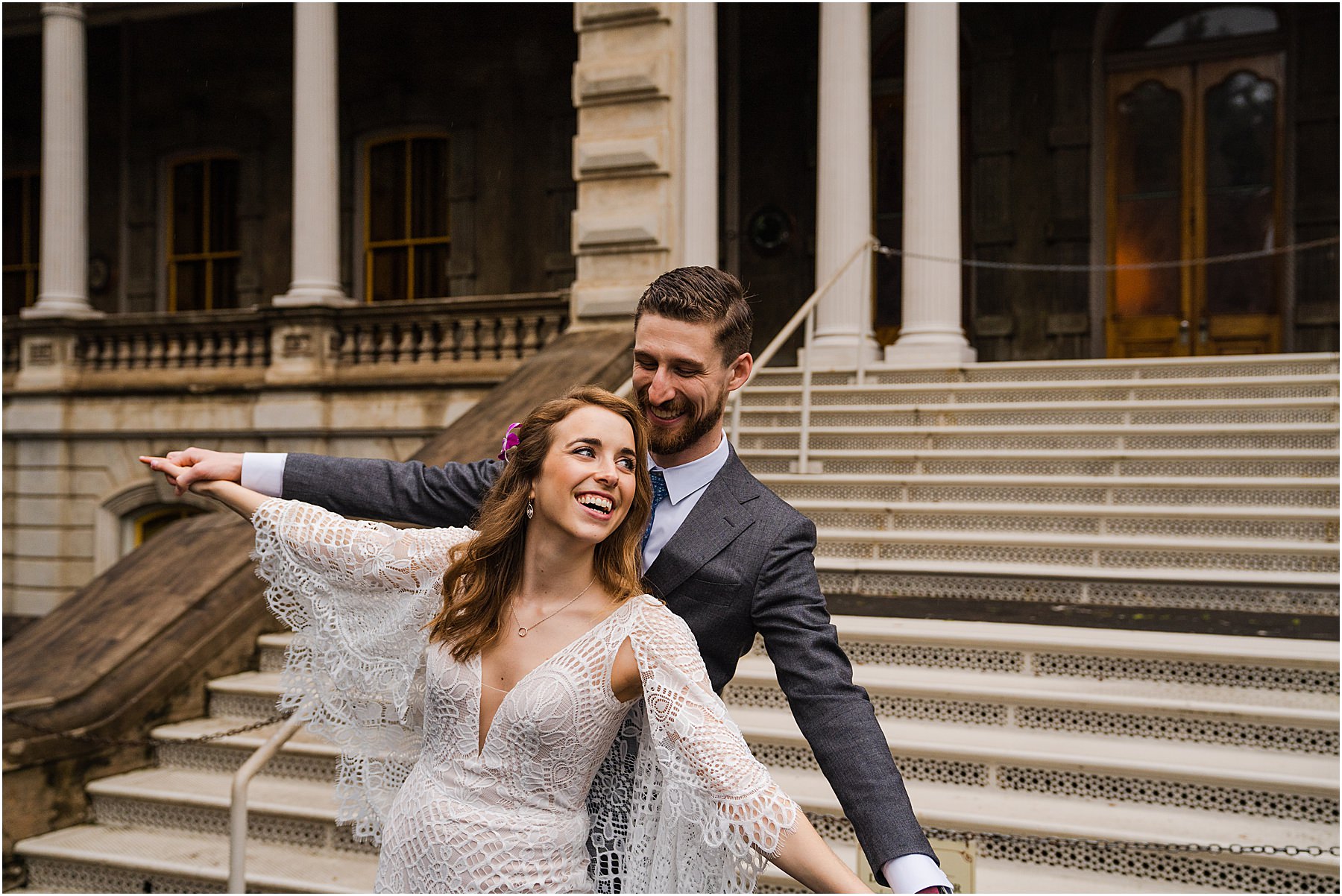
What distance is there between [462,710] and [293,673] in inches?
26.5

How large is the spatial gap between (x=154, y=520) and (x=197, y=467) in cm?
1101

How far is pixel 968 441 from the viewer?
7242 millimetres

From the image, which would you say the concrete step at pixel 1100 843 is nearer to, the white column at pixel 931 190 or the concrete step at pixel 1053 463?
the concrete step at pixel 1053 463

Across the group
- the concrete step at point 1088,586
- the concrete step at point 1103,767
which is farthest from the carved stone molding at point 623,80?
the concrete step at point 1103,767

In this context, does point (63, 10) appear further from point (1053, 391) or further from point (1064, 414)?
point (1064, 414)

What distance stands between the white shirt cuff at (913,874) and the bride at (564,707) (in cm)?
18

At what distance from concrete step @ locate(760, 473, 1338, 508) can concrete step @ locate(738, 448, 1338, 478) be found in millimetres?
167

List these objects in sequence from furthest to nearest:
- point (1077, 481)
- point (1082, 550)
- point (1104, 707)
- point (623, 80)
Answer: point (623, 80) < point (1077, 481) < point (1082, 550) < point (1104, 707)

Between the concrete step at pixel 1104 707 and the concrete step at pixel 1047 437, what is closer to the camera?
the concrete step at pixel 1104 707

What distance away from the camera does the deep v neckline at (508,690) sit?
78.7 inches

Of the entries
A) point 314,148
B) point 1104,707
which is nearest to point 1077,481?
point 1104,707

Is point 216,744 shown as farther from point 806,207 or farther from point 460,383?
point 806,207

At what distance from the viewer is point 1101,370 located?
26.8 feet

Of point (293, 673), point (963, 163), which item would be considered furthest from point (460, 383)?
point (293, 673)
